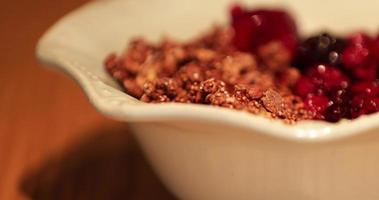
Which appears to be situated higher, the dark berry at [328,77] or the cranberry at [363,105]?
the dark berry at [328,77]

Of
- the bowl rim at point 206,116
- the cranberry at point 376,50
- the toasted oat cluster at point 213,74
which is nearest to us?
the bowl rim at point 206,116

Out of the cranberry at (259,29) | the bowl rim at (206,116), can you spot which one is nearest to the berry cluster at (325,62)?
the cranberry at (259,29)

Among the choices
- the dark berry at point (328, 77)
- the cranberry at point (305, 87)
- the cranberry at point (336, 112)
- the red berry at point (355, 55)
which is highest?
Result: the red berry at point (355, 55)

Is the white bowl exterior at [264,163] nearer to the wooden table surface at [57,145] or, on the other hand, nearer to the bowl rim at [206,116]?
the bowl rim at [206,116]

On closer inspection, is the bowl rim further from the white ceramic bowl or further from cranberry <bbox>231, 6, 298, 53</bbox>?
cranberry <bbox>231, 6, 298, 53</bbox>

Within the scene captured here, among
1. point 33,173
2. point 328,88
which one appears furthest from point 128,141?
point 328,88
